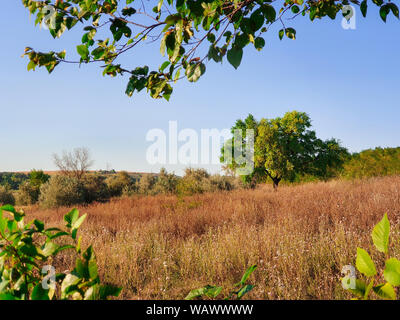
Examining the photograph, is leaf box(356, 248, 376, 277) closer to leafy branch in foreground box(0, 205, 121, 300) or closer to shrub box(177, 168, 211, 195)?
leafy branch in foreground box(0, 205, 121, 300)

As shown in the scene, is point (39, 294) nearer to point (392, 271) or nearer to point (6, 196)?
point (392, 271)

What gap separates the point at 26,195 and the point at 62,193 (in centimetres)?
764

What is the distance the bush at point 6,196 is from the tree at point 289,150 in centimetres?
1985

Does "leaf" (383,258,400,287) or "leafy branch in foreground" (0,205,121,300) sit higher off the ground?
"leaf" (383,258,400,287)

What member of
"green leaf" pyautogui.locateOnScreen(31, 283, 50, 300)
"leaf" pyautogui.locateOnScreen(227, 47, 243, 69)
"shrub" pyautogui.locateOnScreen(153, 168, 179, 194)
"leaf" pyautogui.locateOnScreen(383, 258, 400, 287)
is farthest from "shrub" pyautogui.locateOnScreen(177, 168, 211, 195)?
"leaf" pyautogui.locateOnScreen(383, 258, 400, 287)

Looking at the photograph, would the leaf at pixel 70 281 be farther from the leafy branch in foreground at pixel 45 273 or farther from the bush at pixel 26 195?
the bush at pixel 26 195

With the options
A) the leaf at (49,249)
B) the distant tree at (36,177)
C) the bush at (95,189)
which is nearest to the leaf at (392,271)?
the leaf at (49,249)

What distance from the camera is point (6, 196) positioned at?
20984 mm

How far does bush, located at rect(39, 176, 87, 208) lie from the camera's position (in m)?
15.5

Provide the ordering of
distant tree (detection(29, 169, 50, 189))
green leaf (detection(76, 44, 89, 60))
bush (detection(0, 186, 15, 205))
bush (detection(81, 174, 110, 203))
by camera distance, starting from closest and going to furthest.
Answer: green leaf (detection(76, 44, 89, 60)), bush (detection(81, 174, 110, 203)), bush (detection(0, 186, 15, 205)), distant tree (detection(29, 169, 50, 189))

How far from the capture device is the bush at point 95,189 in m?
17.4

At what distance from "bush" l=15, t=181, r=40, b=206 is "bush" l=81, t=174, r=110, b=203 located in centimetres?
560
